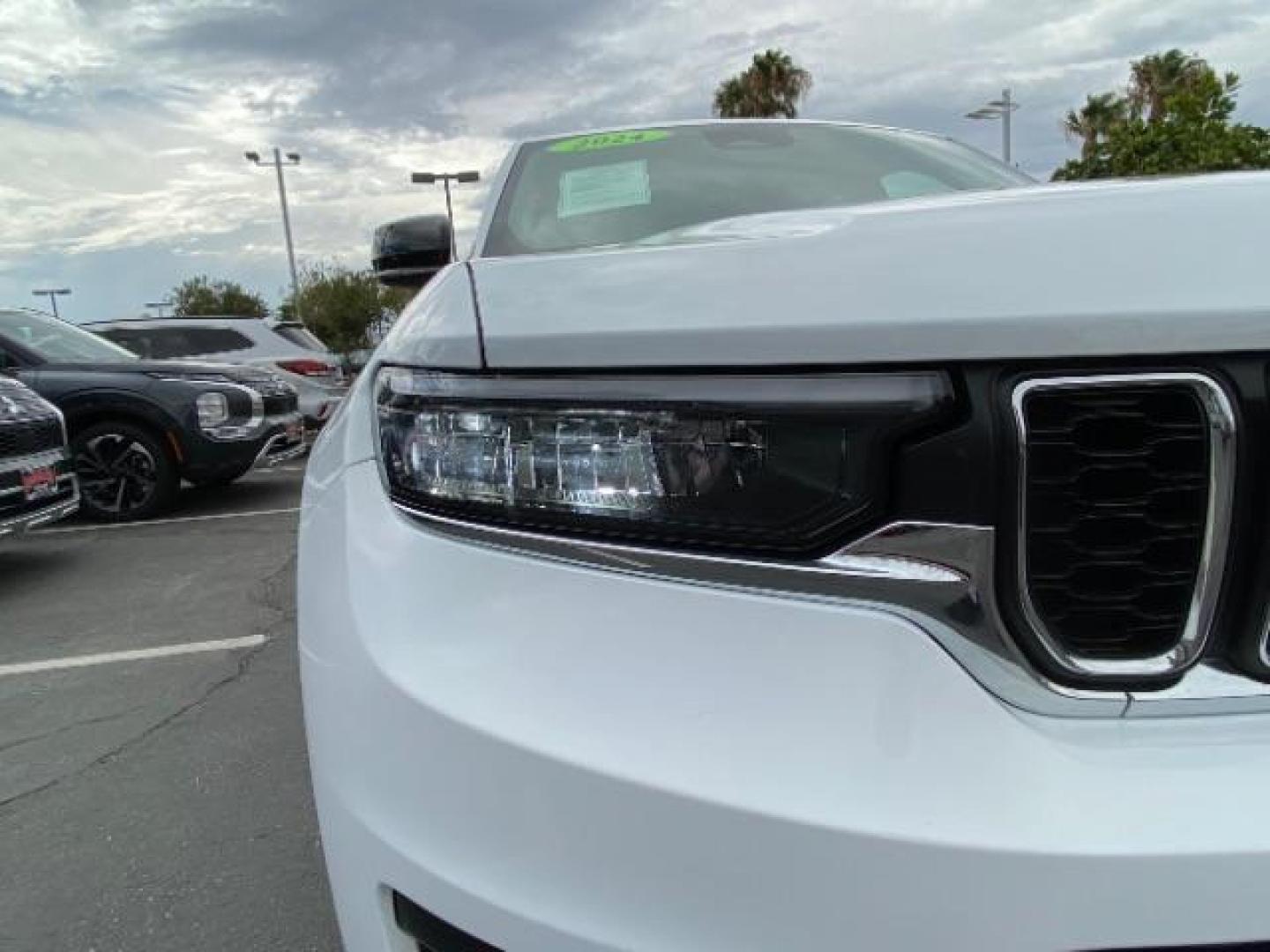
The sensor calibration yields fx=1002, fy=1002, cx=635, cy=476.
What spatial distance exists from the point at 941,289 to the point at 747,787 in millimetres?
488

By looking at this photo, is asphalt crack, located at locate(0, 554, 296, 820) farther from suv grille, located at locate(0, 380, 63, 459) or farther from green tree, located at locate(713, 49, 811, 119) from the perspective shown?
green tree, located at locate(713, 49, 811, 119)

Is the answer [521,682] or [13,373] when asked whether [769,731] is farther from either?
[13,373]

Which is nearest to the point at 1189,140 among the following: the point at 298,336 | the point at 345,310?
the point at 298,336

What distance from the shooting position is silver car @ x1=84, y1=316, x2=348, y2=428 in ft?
36.2

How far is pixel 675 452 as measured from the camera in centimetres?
105

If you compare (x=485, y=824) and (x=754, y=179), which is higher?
(x=754, y=179)

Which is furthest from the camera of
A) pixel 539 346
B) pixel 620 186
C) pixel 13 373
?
pixel 13 373

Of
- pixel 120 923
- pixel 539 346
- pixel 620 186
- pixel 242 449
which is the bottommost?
pixel 120 923

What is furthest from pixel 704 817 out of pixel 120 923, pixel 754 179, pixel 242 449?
pixel 242 449

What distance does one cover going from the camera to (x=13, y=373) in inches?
302

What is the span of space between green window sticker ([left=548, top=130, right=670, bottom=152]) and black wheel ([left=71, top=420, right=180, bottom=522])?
5.89 meters

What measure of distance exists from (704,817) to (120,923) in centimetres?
199

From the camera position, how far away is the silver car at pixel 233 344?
36.2ft

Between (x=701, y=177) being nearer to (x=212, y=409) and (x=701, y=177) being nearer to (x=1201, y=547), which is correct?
(x=1201, y=547)
